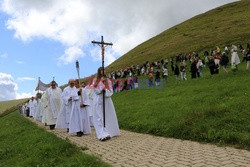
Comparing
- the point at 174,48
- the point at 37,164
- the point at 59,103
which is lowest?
the point at 37,164

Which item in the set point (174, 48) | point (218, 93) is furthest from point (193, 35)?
point (218, 93)

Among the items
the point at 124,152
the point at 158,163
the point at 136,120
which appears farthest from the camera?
the point at 136,120

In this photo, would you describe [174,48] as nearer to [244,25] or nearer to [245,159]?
[244,25]

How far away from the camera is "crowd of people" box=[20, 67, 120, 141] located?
37.0 feet

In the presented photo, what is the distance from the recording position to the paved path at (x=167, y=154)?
22.1ft

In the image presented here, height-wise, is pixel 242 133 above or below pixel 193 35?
below

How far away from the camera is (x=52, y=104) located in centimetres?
1734

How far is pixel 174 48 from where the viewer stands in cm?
6156

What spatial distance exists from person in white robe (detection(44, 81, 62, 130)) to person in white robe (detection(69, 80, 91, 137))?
148 inches

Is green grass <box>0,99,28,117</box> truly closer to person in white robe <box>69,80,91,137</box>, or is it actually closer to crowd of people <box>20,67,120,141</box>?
crowd of people <box>20,67,120,141</box>

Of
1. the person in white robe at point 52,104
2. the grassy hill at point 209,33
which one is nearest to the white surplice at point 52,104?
the person in white robe at point 52,104

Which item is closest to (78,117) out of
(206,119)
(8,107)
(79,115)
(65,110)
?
(79,115)

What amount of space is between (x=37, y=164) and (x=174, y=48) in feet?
180

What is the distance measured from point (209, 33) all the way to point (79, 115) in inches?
2148
